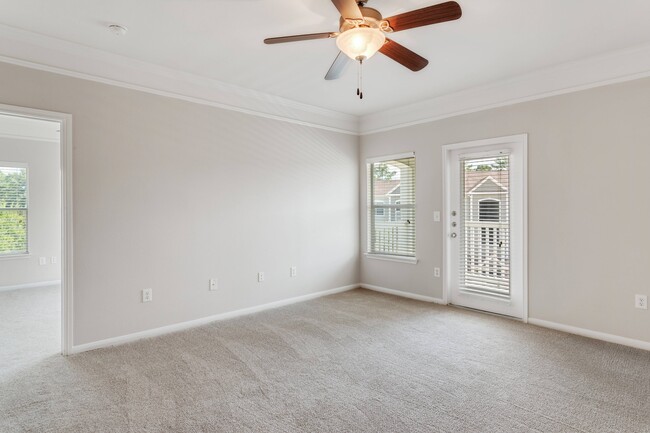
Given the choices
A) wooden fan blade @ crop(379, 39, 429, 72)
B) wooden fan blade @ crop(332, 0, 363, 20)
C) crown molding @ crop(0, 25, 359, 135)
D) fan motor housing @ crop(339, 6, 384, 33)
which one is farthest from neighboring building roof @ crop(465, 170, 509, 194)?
wooden fan blade @ crop(332, 0, 363, 20)

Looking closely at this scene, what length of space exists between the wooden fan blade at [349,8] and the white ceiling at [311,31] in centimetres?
51

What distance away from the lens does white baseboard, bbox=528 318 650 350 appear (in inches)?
127

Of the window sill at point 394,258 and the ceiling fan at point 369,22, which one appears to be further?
the window sill at point 394,258

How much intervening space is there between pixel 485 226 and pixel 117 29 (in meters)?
3.99

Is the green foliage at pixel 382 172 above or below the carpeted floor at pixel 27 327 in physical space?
above

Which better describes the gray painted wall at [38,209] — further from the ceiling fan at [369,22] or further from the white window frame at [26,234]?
the ceiling fan at [369,22]

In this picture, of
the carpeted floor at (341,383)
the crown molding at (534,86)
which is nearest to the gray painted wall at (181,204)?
the carpeted floor at (341,383)

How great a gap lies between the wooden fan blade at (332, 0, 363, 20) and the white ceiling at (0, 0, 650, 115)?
0.51 metres

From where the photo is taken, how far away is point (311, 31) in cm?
286

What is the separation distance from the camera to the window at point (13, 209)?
5.87 meters

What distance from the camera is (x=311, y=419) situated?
2184 millimetres

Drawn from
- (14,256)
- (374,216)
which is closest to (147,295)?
(374,216)

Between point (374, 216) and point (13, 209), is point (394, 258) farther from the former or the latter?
point (13, 209)

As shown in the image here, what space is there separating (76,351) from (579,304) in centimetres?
456
